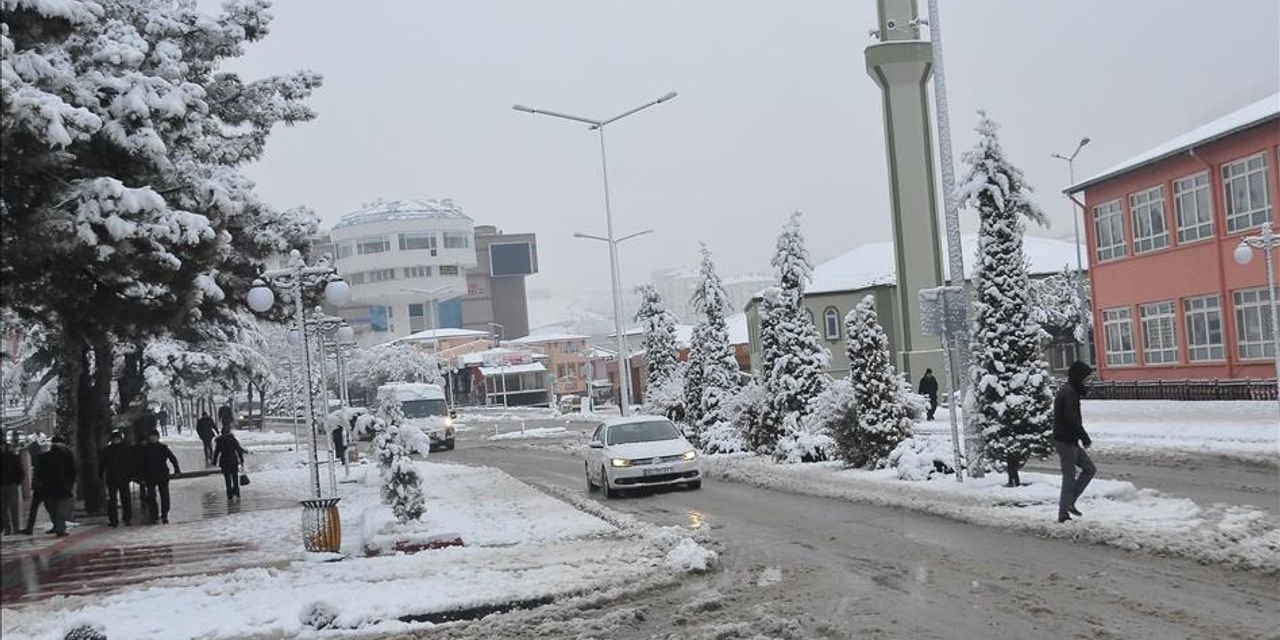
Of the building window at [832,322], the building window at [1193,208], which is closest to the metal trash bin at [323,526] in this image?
Result: the building window at [1193,208]

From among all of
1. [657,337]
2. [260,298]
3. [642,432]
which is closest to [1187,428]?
[642,432]

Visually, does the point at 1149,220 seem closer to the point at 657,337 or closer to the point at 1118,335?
the point at 1118,335

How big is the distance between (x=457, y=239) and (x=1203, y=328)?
107478 mm

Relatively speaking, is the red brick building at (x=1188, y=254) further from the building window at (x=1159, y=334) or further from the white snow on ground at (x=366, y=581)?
the white snow on ground at (x=366, y=581)

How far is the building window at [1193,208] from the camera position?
3628cm

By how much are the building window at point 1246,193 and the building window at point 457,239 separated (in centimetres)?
10794

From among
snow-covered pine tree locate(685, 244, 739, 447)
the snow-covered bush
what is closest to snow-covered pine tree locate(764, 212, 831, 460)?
snow-covered pine tree locate(685, 244, 739, 447)

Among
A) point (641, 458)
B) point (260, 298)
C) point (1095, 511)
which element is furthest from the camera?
point (641, 458)

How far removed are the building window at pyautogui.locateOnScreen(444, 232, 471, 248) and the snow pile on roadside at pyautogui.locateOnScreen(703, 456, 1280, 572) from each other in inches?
4614

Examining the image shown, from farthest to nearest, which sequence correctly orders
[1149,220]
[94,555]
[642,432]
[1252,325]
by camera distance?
[1149,220]
[1252,325]
[642,432]
[94,555]

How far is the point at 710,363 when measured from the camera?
3388 centimetres

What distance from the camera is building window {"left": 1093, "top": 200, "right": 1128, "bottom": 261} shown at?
4147 cm

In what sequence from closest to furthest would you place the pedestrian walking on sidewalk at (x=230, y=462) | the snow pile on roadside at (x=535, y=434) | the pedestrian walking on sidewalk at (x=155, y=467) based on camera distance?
the pedestrian walking on sidewalk at (x=155, y=467)
the pedestrian walking on sidewalk at (x=230, y=462)
the snow pile on roadside at (x=535, y=434)

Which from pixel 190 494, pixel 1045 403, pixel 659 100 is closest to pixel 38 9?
pixel 1045 403
